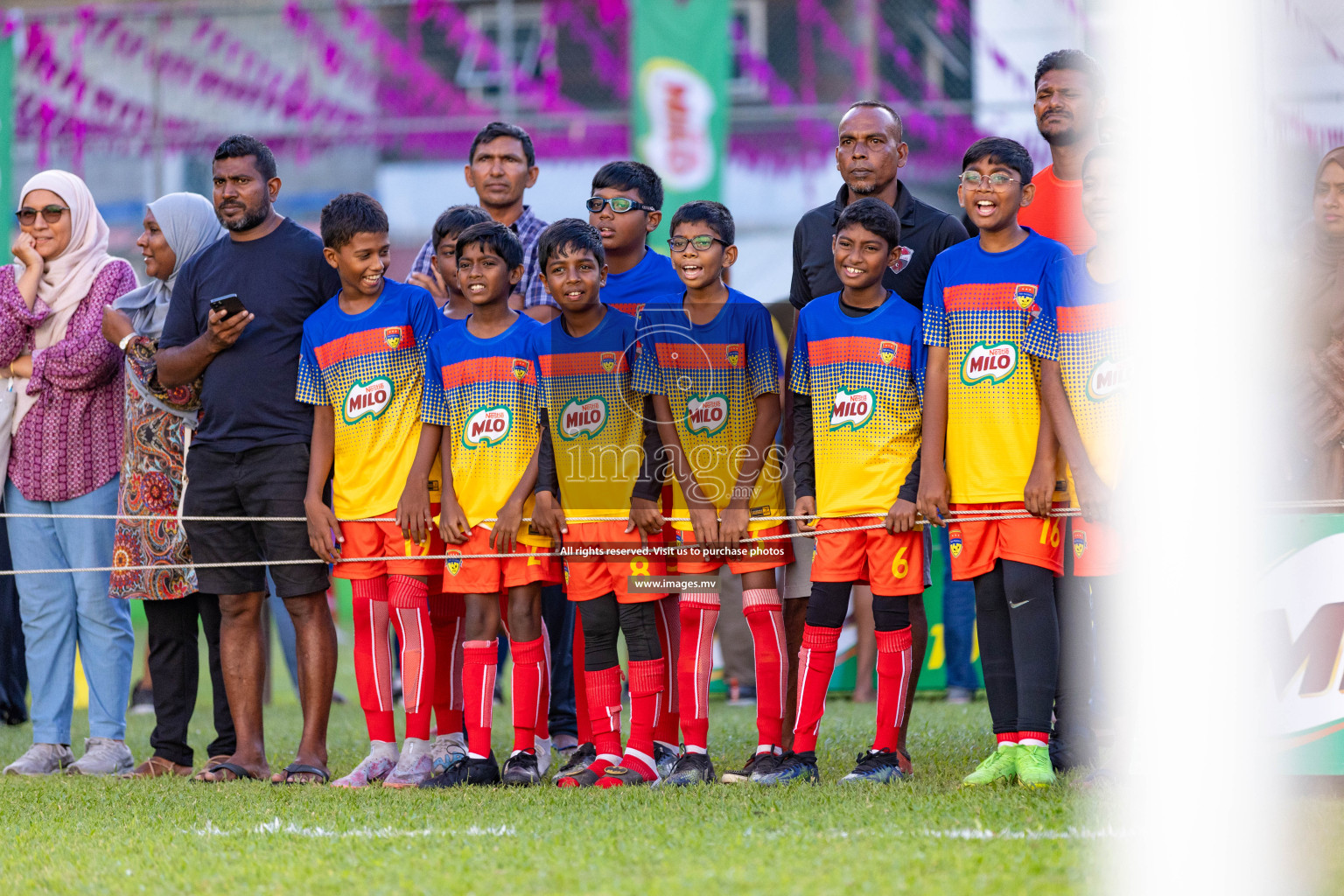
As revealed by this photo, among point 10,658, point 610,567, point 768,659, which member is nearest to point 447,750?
point 610,567

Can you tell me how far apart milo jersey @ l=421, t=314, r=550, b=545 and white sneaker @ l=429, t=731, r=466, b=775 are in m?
0.81

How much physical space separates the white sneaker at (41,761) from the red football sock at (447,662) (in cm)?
150

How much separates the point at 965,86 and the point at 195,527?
974 cm

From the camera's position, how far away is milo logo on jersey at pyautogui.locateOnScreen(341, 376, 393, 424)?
16.0ft

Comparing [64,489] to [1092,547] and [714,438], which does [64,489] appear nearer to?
[714,438]

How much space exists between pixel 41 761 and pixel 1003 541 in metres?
3.54

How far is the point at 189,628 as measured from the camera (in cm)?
541

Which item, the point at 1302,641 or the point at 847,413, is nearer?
the point at 1302,641

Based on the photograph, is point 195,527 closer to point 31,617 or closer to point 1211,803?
point 31,617

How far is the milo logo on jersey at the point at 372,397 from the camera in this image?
4871 mm

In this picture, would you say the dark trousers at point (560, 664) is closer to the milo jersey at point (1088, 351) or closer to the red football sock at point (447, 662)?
the red football sock at point (447, 662)

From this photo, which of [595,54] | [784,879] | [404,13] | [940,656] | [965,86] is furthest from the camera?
[595,54]

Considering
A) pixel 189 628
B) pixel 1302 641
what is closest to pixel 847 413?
pixel 1302 641

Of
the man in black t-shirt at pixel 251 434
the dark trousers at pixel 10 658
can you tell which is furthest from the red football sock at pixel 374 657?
Result: the dark trousers at pixel 10 658
